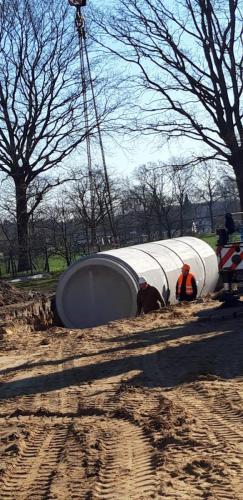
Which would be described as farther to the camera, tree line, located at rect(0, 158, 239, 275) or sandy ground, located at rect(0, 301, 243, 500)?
tree line, located at rect(0, 158, 239, 275)

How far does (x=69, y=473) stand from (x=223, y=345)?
564 centimetres

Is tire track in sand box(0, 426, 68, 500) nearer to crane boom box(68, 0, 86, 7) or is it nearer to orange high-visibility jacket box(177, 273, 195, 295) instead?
orange high-visibility jacket box(177, 273, 195, 295)

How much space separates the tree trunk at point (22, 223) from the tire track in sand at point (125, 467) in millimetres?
28854

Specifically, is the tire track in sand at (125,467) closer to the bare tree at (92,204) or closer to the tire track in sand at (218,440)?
the tire track in sand at (218,440)

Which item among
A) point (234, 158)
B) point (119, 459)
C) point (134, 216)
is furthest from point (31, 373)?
point (134, 216)

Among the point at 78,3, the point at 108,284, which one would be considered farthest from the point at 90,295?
the point at 78,3

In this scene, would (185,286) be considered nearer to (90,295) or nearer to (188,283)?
(188,283)

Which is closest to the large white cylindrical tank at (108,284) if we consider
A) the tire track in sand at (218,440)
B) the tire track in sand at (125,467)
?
the tire track in sand at (218,440)

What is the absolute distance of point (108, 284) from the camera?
19266 millimetres

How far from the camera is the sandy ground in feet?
15.7

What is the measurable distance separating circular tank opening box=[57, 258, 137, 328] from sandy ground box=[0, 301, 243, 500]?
6.68 m

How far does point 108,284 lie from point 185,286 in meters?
2.42

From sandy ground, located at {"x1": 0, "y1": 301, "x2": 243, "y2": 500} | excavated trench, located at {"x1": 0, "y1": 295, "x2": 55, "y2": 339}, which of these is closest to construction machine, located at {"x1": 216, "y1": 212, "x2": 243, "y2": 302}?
sandy ground, located at {"x1": 0, "y1": 301, "x2": 243, "y2": 500}

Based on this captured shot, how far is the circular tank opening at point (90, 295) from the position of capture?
18938mm
